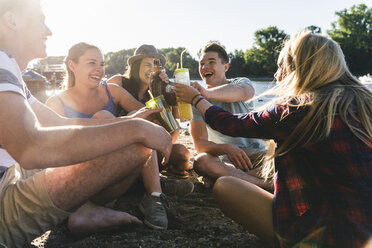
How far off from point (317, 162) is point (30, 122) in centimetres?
142

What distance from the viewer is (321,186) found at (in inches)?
60.4

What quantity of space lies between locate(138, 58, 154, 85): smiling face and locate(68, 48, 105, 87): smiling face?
67 centimetres

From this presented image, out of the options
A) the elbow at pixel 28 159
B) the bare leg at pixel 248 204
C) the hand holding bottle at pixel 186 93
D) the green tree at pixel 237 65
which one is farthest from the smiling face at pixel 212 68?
the green tree at pixel 237 65

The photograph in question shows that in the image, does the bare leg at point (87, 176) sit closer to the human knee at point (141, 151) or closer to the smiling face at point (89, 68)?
the human knee at point (141, 151)

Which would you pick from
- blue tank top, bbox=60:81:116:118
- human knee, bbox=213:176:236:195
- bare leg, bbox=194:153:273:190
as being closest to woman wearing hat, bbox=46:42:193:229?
blue tank top, bbox=60:81:116:118

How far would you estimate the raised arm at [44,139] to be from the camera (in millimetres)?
1306

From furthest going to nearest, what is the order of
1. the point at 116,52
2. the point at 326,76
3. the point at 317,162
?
the point at 116,52
the point at 326,76
the point at 317,162

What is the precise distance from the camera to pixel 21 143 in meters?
1.31

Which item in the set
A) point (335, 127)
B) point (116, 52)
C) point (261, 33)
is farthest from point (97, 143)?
point (116, 52)

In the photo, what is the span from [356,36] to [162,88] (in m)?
63.5

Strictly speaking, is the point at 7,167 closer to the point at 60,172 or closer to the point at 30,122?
the point at 60,172

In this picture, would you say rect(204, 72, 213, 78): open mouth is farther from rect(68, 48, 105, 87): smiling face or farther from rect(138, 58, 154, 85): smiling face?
rect(68, 48, 105, 87): smiling face

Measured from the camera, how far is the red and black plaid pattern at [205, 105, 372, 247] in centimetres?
138

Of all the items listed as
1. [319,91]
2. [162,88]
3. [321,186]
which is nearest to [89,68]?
[162,88]
